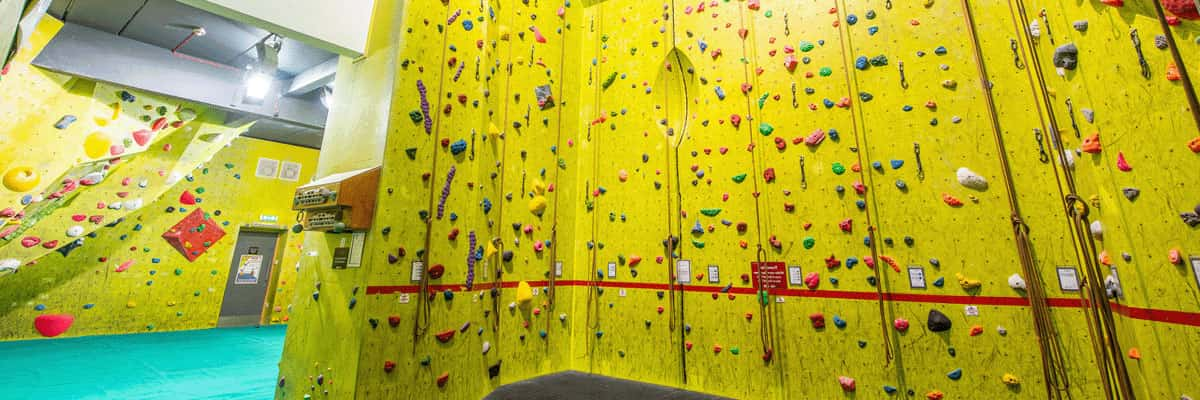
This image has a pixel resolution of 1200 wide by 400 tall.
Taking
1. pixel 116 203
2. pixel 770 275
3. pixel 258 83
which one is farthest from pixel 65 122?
pixel 770 275

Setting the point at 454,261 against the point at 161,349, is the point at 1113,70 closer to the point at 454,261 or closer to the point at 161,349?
the point at 454,261

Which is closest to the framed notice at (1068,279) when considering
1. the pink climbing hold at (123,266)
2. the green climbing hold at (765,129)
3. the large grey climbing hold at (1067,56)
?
the large grey climbing hold at (1067,56)

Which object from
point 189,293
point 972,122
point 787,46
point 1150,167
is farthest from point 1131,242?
point 189,293

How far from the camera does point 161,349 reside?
4.69 m

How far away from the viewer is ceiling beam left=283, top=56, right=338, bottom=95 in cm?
522

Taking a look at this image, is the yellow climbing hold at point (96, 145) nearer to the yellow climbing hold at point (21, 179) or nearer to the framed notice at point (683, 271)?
the yellow climbing hold at point (21, 179)

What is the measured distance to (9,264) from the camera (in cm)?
463

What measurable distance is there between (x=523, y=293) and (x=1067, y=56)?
3412mm

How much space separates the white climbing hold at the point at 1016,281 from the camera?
2268 millimetres

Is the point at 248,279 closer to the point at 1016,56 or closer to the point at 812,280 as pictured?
the point at 812,280

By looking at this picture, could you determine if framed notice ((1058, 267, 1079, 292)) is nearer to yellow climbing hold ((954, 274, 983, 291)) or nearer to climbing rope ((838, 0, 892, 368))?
yellow climbing hold ((954, 274, 983, 291))

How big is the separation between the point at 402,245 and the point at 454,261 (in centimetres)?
38

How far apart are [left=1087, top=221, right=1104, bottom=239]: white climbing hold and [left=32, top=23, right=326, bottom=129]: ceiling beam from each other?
7756mm

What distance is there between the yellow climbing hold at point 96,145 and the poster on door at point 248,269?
2842mm
